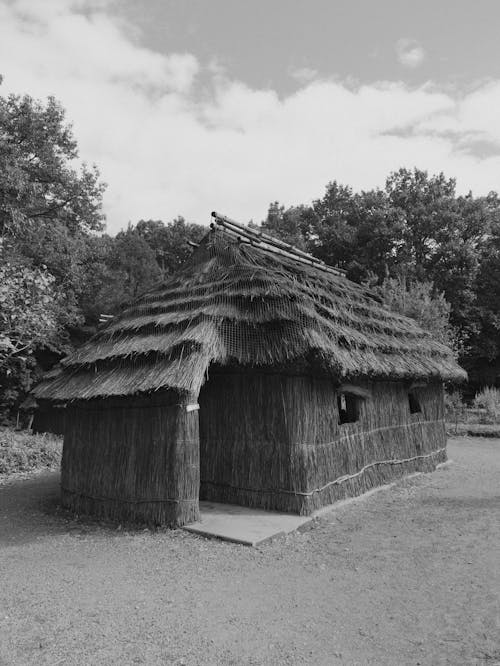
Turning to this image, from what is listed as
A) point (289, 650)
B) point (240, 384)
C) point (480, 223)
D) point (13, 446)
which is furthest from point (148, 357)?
point (480, 223)

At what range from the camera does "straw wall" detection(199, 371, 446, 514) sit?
7.34 m

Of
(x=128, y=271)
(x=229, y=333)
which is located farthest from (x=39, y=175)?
(x=229, y=333)

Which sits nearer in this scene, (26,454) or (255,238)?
(255,238)

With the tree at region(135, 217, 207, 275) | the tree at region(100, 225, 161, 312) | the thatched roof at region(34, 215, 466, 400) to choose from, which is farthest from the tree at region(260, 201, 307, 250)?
the thatched roof at region(34, 215, 466, 400)

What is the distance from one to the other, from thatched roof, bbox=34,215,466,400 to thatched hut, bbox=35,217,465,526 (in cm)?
3

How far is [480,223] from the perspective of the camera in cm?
3150

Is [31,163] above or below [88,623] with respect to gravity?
above

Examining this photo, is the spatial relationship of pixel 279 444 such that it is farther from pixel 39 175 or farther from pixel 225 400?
pixel 39 175

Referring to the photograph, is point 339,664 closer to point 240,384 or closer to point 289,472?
point 289,472

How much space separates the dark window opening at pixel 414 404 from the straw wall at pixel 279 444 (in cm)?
283

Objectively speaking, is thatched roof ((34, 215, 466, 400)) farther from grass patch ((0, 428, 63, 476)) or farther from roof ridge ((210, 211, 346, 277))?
grass patch ((0, 428, 63, 476))

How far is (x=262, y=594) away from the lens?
4625mm

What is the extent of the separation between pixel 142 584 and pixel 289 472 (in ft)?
9.62

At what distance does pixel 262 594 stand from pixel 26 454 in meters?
10.7
